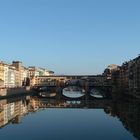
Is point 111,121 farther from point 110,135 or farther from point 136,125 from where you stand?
point 110,135

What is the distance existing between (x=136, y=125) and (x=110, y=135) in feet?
18.4

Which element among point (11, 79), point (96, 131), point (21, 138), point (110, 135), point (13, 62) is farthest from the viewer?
point (13, 62)

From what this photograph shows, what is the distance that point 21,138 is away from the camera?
112ft

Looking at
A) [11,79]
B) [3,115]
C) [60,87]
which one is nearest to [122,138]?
[3,115]

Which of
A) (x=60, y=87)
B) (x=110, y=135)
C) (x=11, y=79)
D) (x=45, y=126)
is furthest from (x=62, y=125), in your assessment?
(x=11, y=79)

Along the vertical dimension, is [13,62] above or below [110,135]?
above

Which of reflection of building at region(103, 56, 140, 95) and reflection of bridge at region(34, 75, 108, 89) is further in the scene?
reflection of bridge at region(34, 75, 108, 89)

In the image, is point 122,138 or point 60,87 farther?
point 60,87

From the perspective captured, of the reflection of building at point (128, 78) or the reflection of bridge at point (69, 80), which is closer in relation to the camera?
the reflection of building at point (128, 78)

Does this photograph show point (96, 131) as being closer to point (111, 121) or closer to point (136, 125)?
point (136, 125)

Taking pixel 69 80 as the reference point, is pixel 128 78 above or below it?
below

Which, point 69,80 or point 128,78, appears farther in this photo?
point 69,80

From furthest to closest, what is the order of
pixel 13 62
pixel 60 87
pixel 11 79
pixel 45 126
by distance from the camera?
pixel 13 62 < pixel 11 79 < pixel 60 87 < pixel 45 126

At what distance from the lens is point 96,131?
130 ft
